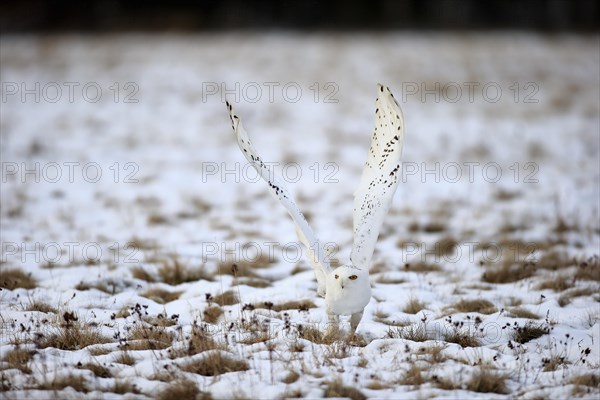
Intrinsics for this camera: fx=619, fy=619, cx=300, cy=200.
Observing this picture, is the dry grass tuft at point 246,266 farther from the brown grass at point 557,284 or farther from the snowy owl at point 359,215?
the brown grass at point 557,284

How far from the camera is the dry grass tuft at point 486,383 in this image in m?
4.10

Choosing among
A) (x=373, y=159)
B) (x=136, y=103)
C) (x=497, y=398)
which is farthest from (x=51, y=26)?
(x=497, y=398)

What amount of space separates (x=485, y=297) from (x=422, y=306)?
2.33 ft

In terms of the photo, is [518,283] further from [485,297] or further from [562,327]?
[562,327]

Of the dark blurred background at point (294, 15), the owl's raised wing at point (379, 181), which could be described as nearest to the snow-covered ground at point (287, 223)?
the owl's raised wing at point (379, 181)

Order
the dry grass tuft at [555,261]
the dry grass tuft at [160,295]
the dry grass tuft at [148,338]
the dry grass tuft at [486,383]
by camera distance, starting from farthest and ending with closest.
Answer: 1. the dry grass tuft at [555,261]
2. the dry grass tuft at [160,295]
3. the dry grass tuft at [148,338]
4. the dry grass tuft at [486,383]

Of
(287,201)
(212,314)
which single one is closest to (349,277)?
(287,201)

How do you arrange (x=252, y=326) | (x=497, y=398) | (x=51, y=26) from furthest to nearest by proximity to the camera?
(x=51, y=26) → (x=252, y=326) → (x=497, y=398)

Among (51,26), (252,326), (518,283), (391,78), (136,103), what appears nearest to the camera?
(252,326)

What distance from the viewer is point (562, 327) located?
5.19 metres

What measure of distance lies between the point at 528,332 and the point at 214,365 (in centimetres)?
258

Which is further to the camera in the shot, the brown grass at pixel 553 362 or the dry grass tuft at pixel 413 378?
the brown grass at pixel 553 362

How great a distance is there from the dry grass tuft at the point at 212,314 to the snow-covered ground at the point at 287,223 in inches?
0.8

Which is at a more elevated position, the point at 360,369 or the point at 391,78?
the point at 391,78
